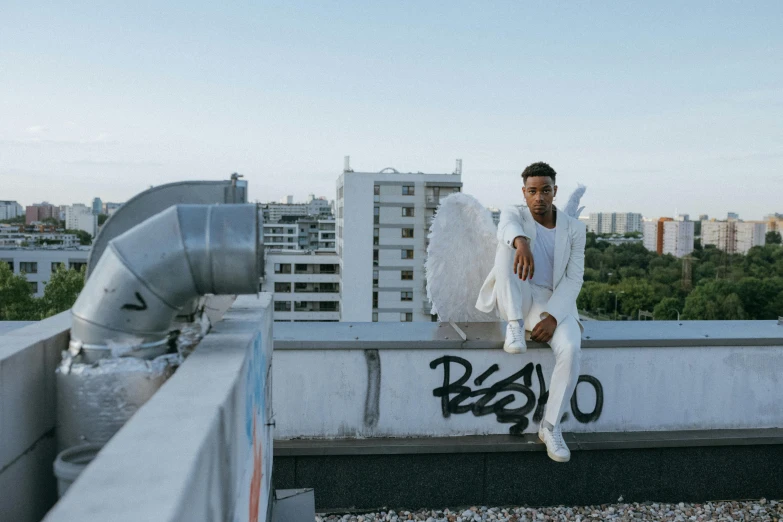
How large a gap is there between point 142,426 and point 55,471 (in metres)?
0.89

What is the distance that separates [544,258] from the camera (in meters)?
4.97

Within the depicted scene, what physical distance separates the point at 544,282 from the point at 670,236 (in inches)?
5348

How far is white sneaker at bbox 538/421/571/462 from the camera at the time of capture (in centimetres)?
466

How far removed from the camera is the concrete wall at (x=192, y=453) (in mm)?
1240

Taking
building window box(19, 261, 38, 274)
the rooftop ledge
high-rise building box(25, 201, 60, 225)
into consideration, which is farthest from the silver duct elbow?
high-rise building box(25, 201, 60, 225)

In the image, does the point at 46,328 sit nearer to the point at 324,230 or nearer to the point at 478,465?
the point at 478,465

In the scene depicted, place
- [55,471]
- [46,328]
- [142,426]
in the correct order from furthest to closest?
[46,328] → [55,471] → [142,426]

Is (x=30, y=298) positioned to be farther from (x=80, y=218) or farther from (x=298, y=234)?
(x=80, y=218)

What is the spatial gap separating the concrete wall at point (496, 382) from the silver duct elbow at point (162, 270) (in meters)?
2.42

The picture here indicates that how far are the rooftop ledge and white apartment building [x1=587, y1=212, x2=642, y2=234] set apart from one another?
178 metres

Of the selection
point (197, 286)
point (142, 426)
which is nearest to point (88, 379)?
point (197, 286)

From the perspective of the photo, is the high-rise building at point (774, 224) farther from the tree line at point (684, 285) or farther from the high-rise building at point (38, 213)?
the high-rise building at point (38, 213)

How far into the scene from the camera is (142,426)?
1.64m

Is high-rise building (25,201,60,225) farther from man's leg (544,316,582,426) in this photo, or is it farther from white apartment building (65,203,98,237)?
man's leg (544,316,582,426)
